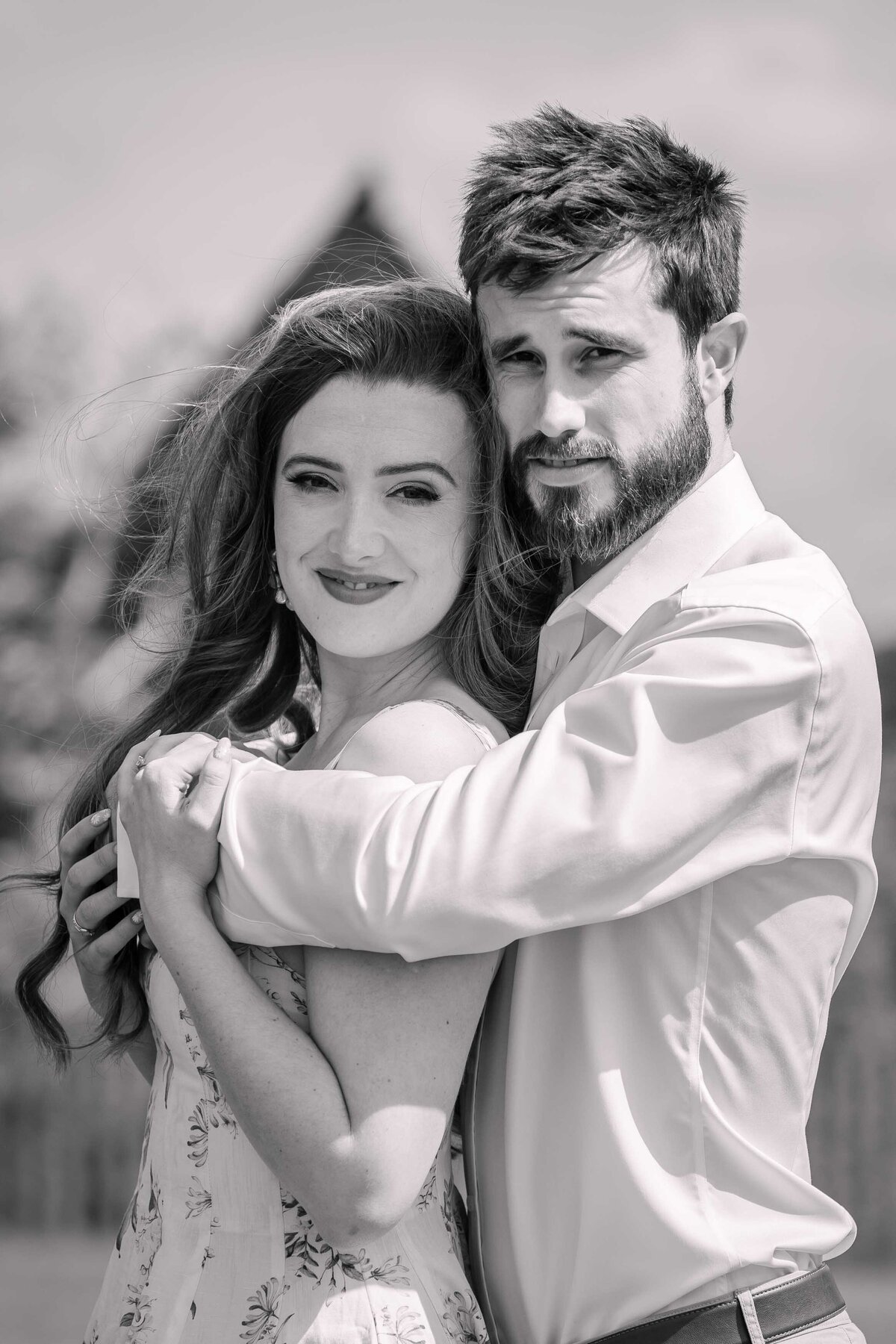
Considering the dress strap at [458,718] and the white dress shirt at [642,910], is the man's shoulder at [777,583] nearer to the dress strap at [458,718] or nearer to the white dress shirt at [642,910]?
the white dress shirt at [642,910]

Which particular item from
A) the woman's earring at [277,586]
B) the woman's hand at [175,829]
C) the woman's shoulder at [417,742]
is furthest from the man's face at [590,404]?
the woman's hand at [175,829]

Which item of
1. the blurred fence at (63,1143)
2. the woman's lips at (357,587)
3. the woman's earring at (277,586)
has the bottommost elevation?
the blurred fence at (63,1143)

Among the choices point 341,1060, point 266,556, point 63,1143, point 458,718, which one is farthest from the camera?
point 63,1143

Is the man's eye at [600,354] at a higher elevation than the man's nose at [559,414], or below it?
higher

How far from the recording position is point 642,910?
187cm

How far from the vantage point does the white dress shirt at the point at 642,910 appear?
178 centimetres

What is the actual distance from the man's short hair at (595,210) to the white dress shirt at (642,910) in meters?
0.58

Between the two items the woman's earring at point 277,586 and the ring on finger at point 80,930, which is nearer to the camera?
the ring on finger at point 80,930

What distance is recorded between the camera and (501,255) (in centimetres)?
227

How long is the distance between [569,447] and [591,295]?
0.79ft

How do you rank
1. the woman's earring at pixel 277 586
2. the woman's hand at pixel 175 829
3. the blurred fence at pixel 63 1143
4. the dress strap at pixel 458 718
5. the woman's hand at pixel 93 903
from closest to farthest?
the woman's hand at pixel 175 829 < the dress strap at pixel 458 718 < the woman's hand at pixel 93 903 < the woman's earring at pixel 277 586 < the blurred fence at pixel 63 1143

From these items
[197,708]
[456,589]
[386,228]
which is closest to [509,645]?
[456,589]

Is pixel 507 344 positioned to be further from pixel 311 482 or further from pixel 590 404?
pixel 311 482

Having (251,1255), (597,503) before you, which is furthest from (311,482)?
(251,1255)
